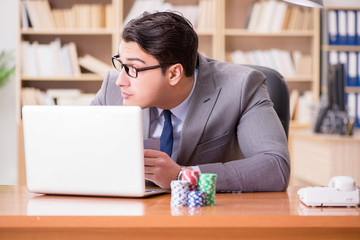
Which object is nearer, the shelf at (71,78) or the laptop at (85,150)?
the laptop at (85,150)

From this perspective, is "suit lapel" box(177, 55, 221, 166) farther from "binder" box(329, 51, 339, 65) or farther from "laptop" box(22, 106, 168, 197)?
"binder" box(329, 51, 339, 65)

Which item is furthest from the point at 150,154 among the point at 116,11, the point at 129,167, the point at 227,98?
the point at 116,11

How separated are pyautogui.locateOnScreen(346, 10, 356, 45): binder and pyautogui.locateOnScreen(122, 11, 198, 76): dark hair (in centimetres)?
343

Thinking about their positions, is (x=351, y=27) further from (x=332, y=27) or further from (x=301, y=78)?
(x=301, y=78)

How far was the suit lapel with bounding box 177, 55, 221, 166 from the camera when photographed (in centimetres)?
178

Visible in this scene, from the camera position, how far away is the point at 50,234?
109 centimetres

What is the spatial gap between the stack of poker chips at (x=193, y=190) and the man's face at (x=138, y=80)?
495 mm

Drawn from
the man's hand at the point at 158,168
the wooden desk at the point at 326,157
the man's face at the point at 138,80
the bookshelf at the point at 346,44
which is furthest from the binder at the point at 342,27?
the man's hand at the point at 158,168

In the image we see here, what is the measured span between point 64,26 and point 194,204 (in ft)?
12.3

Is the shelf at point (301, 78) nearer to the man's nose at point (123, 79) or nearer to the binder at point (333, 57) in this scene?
the binder at point (333, 57)

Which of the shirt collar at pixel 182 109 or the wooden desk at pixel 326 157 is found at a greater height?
the shirt collar at pixel 182 109

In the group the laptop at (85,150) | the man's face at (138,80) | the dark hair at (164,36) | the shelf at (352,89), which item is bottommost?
the shelf at (352,89)

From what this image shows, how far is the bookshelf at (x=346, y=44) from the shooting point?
4848 mm

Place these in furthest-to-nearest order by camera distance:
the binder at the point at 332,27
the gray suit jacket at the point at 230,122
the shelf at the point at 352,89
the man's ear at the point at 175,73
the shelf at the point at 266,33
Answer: the shelf at the point at 352,89
the binder at the point at 332,27
the shelf at the point at 266,33
the man's ear at the point at 175,73
the gray suit jacket at the point at 230,122
